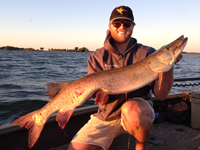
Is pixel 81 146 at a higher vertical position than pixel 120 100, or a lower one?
lower

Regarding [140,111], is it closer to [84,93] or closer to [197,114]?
[84,93]

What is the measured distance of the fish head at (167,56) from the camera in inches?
93.7

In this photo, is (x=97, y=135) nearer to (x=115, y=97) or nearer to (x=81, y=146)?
(x=81, y=146)

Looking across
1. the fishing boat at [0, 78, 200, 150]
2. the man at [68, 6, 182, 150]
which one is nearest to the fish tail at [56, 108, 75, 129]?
the man at [68, 6, 182, 150]

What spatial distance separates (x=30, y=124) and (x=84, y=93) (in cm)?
78

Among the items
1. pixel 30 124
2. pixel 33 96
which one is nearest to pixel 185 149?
pixel 30 124

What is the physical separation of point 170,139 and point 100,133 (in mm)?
1591

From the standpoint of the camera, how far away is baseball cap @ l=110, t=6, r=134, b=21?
2.83m

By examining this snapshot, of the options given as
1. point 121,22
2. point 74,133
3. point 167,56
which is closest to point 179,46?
point 167,56

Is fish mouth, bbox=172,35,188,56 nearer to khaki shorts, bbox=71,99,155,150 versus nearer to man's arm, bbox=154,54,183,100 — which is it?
man's arm, bbox=154,54,183,100

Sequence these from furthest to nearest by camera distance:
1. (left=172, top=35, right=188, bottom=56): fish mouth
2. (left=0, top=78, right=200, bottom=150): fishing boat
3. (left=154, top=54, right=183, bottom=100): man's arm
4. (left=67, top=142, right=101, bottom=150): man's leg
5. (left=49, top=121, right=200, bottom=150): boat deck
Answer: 1. (left=49, top=121, right=200, bottom=150): boat deck
2. (left=0, top=78, right=200, bottom=150): fishing boat
3. (left=67, top=142, right=101, bottom=150): man's leg
4. (left=154, top=54, right=183, bottom=100): man's arm
5. (left=172, top=35, right=188, bottom=56): fish mouth

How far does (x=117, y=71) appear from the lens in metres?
2.47

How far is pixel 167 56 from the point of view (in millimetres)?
2393

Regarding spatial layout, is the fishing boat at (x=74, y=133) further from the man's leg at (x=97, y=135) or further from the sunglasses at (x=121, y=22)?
the sunglasses at (x=121, y=22)
